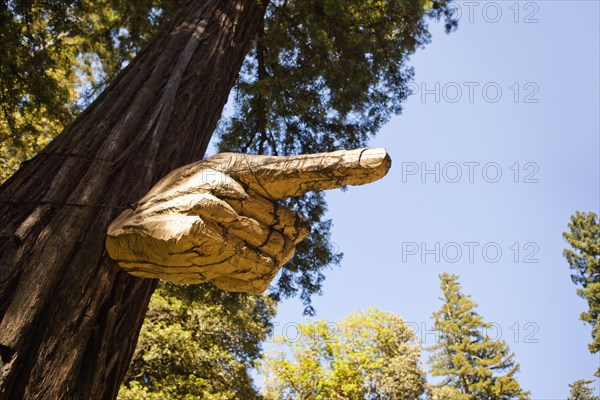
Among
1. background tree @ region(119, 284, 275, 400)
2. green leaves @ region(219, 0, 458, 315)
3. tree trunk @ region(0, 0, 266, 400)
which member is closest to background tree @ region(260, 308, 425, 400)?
background tree @ region(119, 284, 275, 400)

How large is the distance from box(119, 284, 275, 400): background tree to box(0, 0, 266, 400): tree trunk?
20.4ft

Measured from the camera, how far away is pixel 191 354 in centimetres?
973

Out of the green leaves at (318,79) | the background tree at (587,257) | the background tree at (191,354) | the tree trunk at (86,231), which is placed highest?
the background tree at (587,257)

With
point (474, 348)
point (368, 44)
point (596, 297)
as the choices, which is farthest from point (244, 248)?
point (474, 348)

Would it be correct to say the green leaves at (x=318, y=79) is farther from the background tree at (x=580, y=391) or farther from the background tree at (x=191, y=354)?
the background tree at (x=580, y=391)

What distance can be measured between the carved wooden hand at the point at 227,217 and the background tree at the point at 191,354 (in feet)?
21.8

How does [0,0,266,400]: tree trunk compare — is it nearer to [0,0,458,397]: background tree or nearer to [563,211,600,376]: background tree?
[0,0,458,397]: background tree

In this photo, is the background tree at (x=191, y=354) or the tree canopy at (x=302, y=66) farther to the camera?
the background tree at (x=191, y=354)

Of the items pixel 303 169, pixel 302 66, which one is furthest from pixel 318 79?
pixel 303 169

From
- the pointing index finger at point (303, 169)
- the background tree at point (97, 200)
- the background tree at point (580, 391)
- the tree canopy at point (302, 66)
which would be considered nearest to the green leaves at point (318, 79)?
the tree canopy at point (302, 66)

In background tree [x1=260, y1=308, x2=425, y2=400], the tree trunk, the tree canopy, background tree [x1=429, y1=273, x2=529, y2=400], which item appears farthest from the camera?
background tree [x1=429, y1=273, x2=529, y2=400]

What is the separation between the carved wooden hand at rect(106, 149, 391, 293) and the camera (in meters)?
1.82

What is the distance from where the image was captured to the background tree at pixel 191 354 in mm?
9398

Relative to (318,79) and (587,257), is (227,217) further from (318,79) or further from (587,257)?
(587,257)
